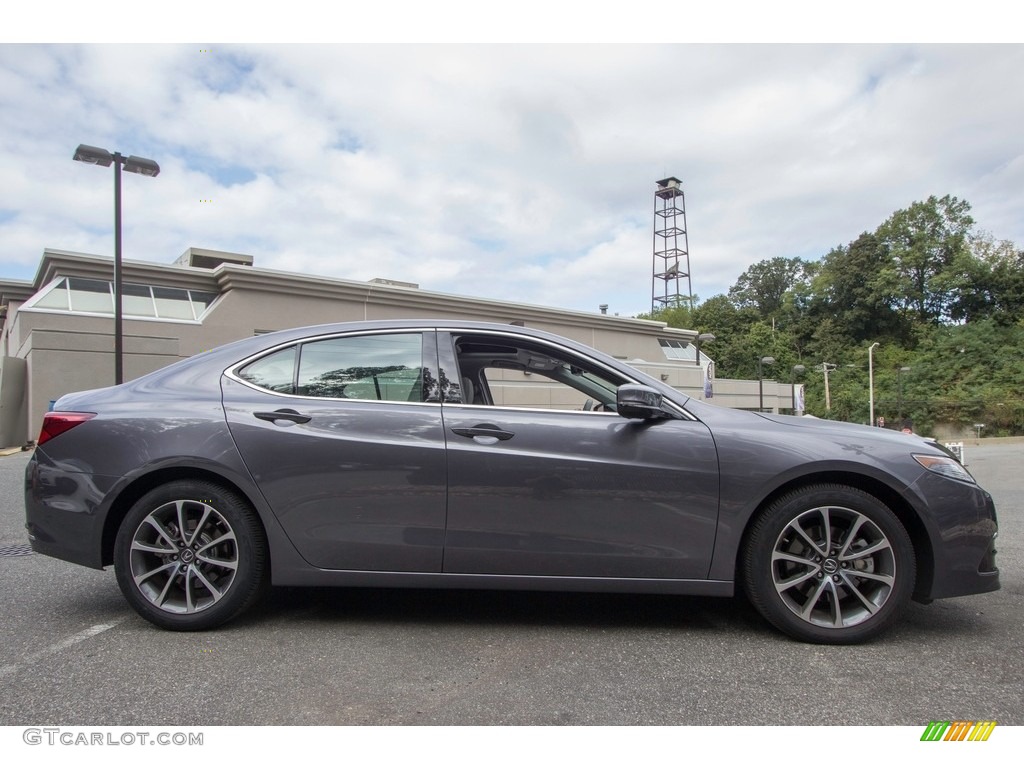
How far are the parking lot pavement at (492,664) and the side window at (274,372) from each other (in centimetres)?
122

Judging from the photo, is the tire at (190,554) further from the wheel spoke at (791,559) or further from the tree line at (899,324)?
the tree line at (899,324)

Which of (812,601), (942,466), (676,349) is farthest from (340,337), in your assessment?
(676,349)

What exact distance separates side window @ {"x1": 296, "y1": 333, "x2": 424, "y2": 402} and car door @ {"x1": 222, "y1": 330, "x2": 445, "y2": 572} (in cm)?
6

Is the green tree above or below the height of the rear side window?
above

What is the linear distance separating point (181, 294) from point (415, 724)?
27807 millimetres

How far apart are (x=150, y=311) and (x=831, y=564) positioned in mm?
26840

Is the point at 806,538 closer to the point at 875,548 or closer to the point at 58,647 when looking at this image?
the point at 875,548

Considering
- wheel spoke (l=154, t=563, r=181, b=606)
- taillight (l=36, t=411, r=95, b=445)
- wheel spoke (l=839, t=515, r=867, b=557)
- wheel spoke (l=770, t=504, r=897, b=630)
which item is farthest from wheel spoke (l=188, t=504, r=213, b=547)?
wheel spoke (l=839, t=515, r=867, b=557)

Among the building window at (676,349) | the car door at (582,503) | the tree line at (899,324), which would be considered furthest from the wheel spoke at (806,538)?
the tree line at (899,324)

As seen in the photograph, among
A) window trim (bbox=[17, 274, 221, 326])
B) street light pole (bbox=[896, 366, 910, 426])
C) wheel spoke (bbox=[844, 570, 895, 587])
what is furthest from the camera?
street light pole (bbox=[896, 366, 910, 426])

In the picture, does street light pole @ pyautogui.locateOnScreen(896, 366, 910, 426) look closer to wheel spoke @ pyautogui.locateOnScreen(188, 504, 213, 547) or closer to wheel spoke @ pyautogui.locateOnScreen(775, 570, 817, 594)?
wheel spoke @ pyautogui.locateOnScreen(775, 570, 817, 594)

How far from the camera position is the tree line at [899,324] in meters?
61.6

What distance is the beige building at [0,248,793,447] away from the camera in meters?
22.4
